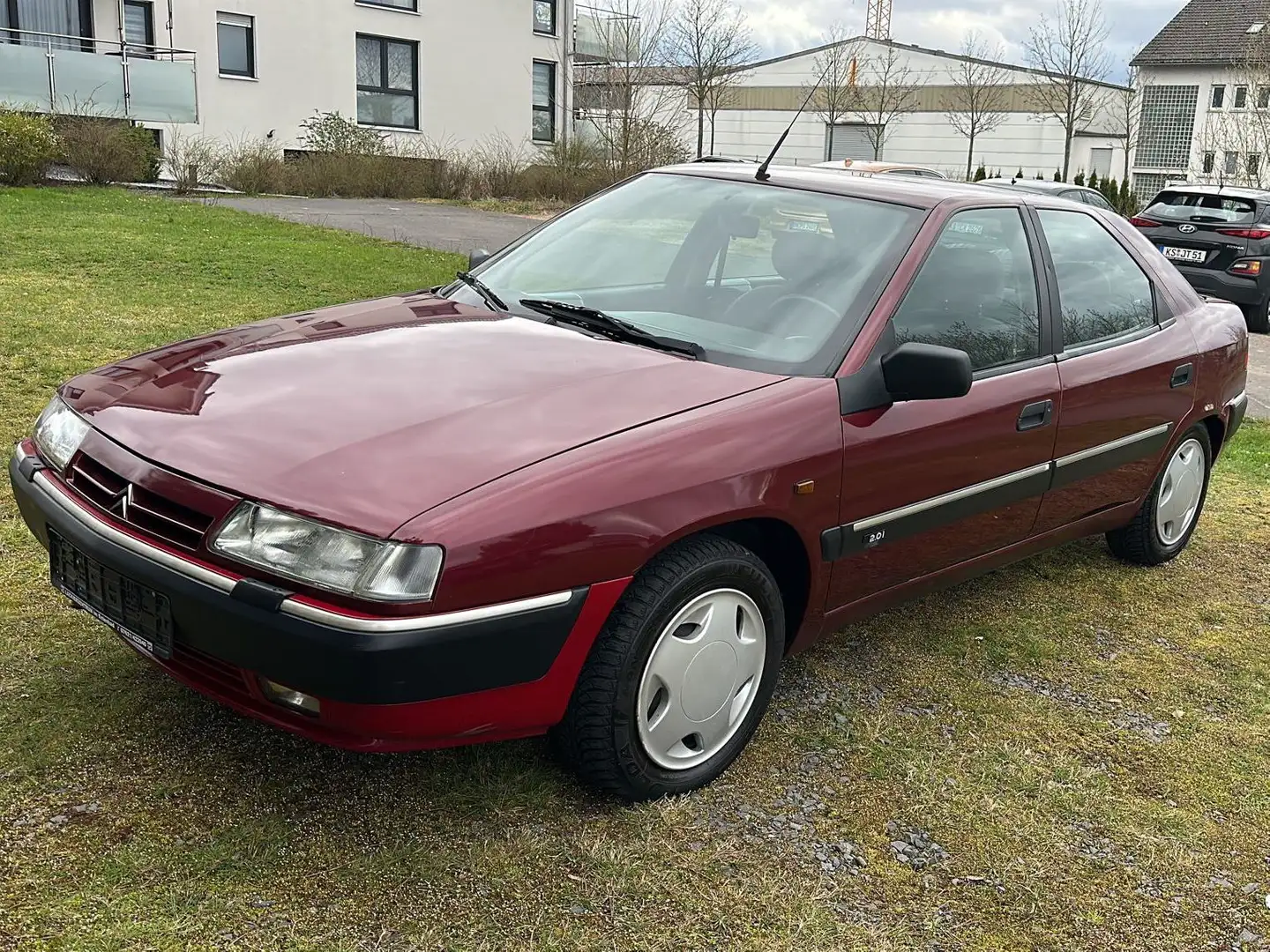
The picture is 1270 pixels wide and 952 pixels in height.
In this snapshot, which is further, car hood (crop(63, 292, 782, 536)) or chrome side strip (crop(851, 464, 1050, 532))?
chrome side strip (crop(851, 464, 1050, 532))

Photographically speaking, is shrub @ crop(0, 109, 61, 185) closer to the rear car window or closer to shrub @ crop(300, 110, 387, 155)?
shrub @ crop(300, 110, 387, 155)

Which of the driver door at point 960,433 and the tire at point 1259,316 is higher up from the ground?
the driver door at point 960,433

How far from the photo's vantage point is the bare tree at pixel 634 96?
80.3 feet

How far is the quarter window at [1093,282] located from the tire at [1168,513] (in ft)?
2.09

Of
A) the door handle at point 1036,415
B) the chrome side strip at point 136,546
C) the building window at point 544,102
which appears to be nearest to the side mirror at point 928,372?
the door handle at point 1036,415

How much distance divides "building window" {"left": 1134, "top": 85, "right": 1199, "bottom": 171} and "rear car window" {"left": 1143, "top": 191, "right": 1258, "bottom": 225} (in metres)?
43.7

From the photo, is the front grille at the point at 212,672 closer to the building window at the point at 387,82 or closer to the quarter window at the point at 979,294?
the quarter window at the point at 979,294

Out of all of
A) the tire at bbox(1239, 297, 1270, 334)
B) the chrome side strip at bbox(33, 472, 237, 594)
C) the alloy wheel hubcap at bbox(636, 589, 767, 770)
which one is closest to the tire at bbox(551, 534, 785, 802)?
the alloy wheel hubcap at bbox(636, 589, 767, 770)

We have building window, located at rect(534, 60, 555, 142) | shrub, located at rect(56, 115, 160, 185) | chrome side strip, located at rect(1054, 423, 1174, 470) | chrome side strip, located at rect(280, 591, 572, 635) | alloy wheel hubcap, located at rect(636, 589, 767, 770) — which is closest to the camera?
chrome side strip, located at rect(280, 591, 572, 635)

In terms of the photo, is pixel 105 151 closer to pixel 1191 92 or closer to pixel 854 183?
pixel 854 183

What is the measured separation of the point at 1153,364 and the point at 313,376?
3.11 m

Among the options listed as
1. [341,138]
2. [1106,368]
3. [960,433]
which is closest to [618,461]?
[960,433]

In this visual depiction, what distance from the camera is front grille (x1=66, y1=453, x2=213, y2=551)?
261cm

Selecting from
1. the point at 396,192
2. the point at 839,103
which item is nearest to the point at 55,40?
the point at 396,192
